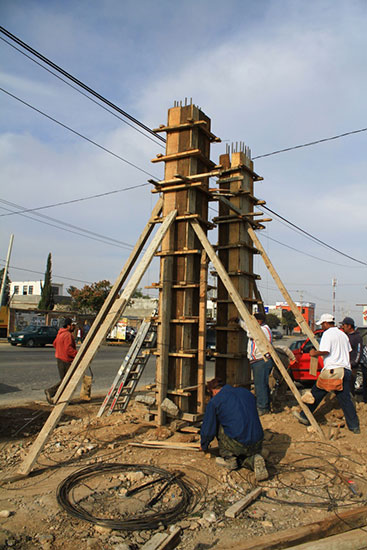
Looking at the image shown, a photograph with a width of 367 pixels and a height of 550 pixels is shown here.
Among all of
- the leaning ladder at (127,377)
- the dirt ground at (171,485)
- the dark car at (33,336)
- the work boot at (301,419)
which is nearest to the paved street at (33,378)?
the leaning ladder at (127,377)

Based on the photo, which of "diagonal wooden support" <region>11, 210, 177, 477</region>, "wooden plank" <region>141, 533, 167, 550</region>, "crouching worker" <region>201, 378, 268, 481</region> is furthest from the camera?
"crouching worker" <region>201, 378, 268, 481</region>

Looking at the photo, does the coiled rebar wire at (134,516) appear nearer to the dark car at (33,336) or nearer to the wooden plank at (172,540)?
the wooden plank at (172,540)

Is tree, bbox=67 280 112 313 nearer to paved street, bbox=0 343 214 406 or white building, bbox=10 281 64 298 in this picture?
paved street, bbox=0 343 214 406

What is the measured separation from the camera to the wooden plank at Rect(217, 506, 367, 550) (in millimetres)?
3445

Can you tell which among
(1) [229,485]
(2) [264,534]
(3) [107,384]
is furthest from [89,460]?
(3) [107,384]

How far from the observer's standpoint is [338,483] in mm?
4789

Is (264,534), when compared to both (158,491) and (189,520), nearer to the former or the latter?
(189,520)

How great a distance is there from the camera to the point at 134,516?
388 centimetres

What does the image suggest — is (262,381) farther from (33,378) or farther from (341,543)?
(33,378)

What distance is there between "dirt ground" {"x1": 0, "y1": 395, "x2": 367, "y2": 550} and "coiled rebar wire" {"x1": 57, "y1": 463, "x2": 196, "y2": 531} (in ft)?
0.11

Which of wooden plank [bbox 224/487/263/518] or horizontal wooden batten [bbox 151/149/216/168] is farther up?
horizontal wooden batten [bbox 151/149/216/168]

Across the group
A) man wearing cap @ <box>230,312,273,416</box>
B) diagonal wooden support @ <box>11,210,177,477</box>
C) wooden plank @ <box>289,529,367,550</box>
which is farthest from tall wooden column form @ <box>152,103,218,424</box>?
wooden plank @ <box>289,529,367,550</box>

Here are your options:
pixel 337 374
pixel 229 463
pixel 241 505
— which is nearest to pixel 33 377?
pixel 229 463

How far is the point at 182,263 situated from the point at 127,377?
7.70ft
